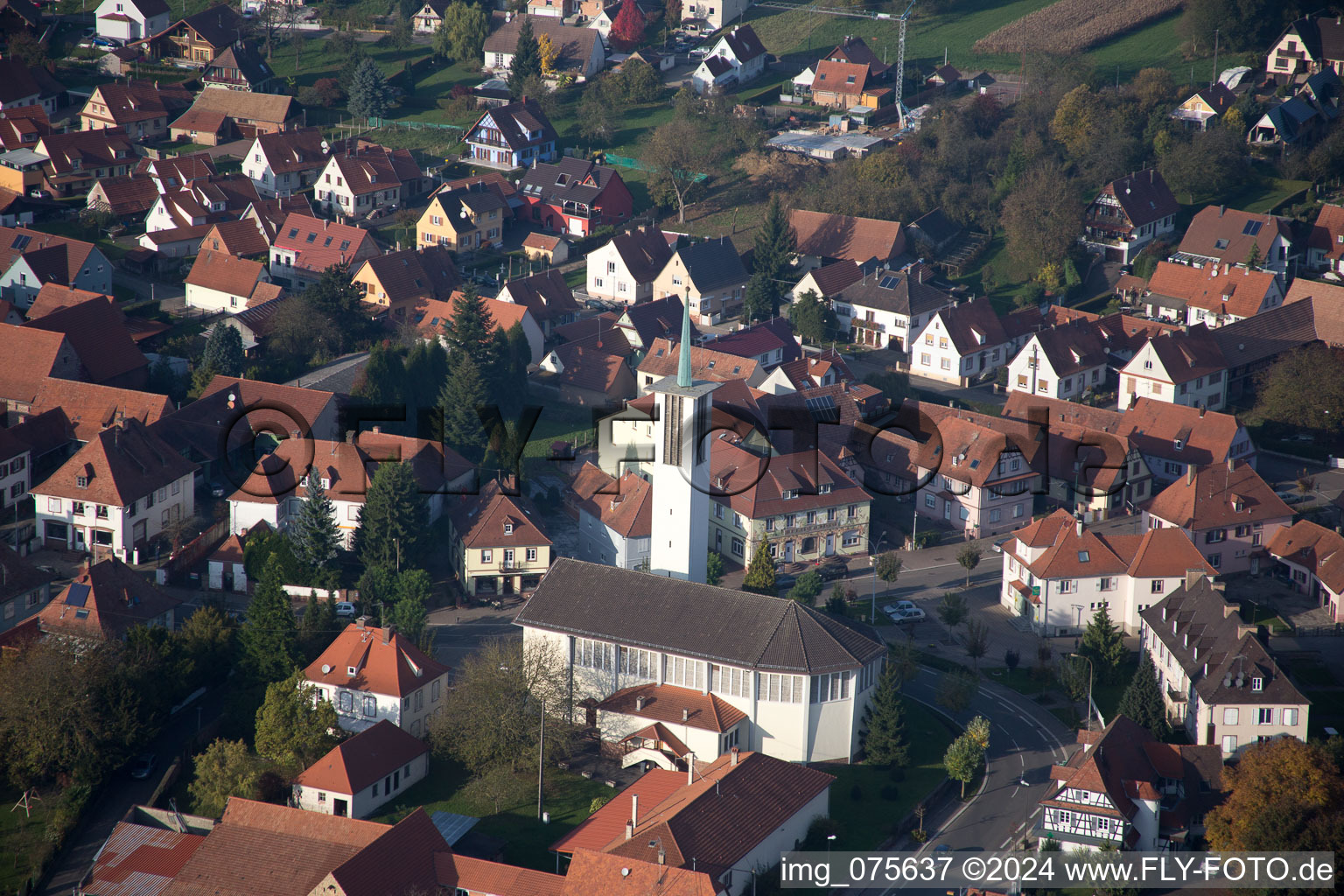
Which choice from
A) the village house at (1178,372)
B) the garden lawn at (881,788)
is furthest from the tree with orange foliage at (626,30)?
the garden lawn at (881,788)

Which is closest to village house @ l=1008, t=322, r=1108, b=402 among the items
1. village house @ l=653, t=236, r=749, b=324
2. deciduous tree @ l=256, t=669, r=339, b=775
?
village house @ l=653, t=236, r=749, b=324

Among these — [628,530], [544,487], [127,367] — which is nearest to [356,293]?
[127,367]

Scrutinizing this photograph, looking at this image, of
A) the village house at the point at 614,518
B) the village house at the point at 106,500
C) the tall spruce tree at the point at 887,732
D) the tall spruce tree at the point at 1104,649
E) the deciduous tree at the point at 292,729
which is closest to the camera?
the deciduous tree at the point at 292,729

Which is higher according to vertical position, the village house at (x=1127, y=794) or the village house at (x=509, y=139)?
the village house at (x=509, y=139)

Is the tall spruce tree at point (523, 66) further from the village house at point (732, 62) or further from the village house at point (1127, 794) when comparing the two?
the village house at point (1127, 794)

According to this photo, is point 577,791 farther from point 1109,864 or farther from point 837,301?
point 837,301

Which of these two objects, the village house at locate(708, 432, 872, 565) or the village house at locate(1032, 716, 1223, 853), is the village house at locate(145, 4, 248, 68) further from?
the village house at locate(1032, 716, 1223, 853)
